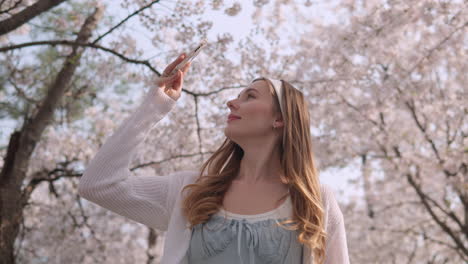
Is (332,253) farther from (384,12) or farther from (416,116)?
(416,116)

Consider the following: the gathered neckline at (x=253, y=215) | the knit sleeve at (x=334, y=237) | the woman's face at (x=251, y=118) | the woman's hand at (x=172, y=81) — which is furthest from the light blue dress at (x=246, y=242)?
the woman's hand at (x=172, y=81)

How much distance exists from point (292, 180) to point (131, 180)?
0.67 metres

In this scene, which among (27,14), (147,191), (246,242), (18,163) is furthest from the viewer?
(18,163)

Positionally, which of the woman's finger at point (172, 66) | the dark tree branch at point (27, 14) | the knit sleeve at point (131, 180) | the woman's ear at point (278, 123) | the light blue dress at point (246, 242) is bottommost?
→ the light blue dress at point (246, 242)

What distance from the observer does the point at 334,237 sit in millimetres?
1856

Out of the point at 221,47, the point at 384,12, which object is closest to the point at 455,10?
the point at 384,12

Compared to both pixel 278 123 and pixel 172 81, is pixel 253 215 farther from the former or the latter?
pixel 172 81

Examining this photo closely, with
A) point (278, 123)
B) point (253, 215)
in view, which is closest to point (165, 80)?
point (278, 123)

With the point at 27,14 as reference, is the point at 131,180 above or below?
below

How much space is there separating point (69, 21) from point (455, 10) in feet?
16.1

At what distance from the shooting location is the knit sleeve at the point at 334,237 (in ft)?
5.97

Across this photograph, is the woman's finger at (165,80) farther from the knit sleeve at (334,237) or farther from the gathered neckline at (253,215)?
the knit sleeve at (334,237)

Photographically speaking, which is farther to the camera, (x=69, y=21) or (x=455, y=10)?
(x=69, y=21)

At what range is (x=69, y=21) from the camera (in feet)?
20.1
